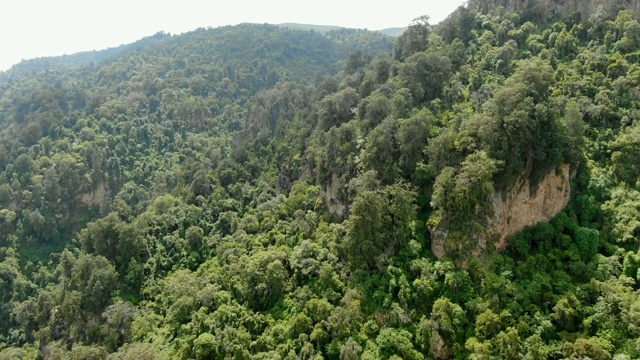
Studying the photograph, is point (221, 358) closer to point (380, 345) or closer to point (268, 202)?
point (380, 345)

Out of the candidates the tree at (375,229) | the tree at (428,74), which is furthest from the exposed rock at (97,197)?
the tree at (375,229)

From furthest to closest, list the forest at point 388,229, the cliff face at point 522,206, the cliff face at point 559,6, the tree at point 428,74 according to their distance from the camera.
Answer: the cliff face at point 559,6 < the tree at point 428,74 < the cliff face at point 522,206 < the forest at point 388,229

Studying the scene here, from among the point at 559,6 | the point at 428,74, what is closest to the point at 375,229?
the point at 428,74

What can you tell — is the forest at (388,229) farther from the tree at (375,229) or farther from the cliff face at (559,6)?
the cliff face at (559,6)

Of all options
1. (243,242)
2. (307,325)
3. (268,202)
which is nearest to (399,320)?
(307,325)

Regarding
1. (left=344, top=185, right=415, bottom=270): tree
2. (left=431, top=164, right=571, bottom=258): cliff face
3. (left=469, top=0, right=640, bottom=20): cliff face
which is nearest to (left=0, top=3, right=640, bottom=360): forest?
(left=344, top=185, right=415, bottom=270): tree

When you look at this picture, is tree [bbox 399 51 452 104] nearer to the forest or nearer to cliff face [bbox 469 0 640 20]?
the forest
